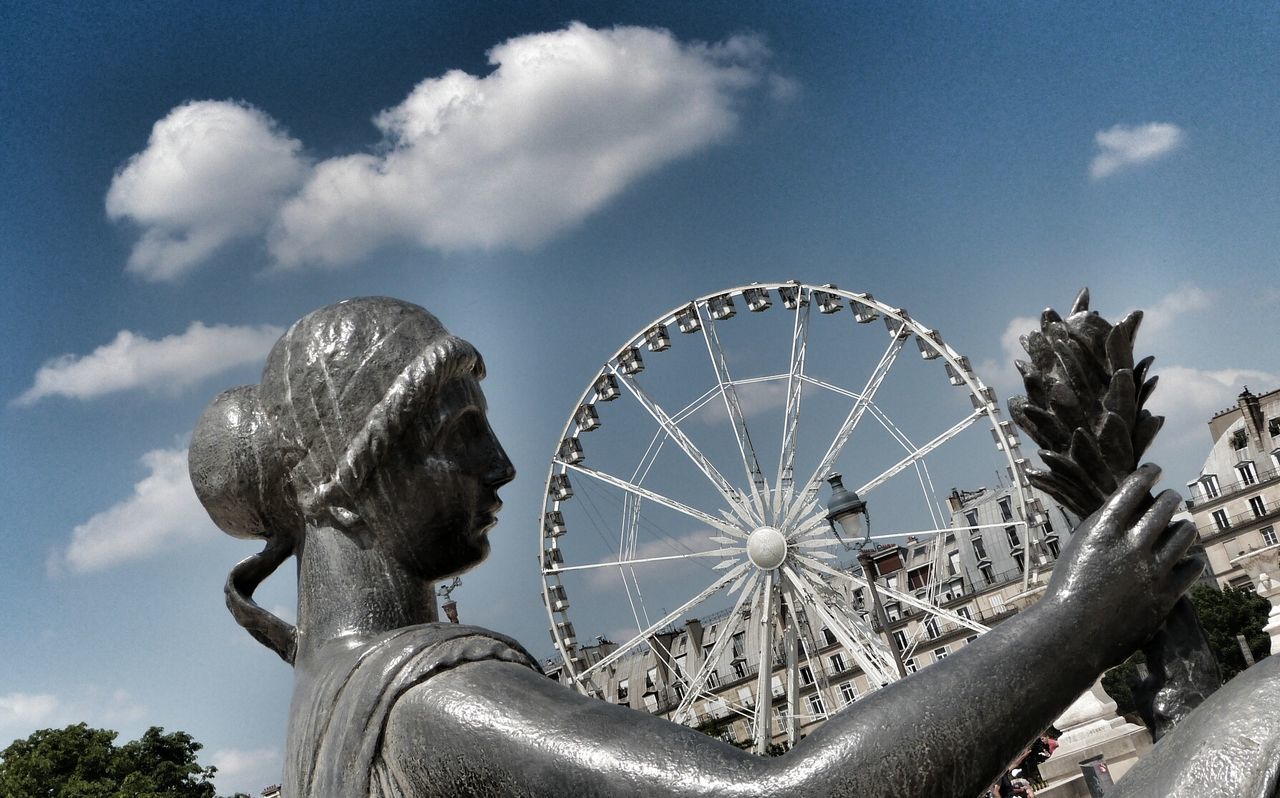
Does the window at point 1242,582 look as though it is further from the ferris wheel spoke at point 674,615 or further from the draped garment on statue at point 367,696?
the draped garment on statue at point 367,696

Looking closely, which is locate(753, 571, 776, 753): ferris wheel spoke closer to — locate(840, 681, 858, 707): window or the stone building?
locate(840, 681, 858, 707): window

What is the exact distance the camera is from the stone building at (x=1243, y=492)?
2943 inches

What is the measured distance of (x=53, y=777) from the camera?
33.8 meters

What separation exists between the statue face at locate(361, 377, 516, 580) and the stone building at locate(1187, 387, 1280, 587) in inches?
3146

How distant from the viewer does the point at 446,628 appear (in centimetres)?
227

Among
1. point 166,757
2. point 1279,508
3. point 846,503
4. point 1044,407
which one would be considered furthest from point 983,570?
point 1044,407

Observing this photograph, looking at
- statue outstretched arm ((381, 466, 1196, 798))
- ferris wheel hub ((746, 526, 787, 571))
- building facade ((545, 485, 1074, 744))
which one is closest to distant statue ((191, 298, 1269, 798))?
statue outstretched arm ((381, 466, 1196, 798))

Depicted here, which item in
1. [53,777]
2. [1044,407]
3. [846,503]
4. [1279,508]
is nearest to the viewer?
[1044,407]

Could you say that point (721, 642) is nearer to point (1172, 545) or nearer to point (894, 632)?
point (1172, 545)

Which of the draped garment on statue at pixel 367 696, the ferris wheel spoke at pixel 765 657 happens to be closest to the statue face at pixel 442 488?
the draped garment on statue at pixel 367 696

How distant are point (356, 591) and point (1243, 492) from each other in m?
83.1

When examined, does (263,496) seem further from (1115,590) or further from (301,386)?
(1115,590)

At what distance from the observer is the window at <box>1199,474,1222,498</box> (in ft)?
260

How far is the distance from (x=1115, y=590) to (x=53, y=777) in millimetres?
37499
